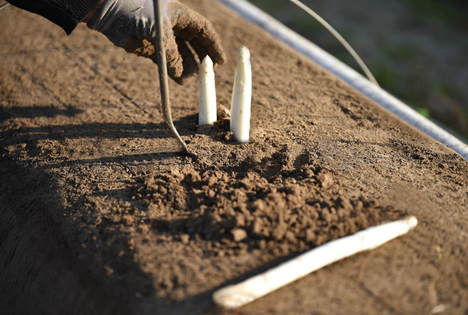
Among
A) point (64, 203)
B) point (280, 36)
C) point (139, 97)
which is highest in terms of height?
point (280, 36)

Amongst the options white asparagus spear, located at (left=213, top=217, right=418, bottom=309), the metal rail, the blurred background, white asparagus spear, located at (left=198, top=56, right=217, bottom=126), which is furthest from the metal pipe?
the metal rail

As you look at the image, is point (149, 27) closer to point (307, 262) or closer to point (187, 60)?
point (187, 60)

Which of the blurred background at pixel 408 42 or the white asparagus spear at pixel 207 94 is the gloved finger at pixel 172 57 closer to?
the white asparagus spear at pixel 207 94

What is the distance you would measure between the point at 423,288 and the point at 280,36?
7.62ft

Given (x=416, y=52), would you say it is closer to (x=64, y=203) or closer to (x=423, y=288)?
(x=423, y=288)

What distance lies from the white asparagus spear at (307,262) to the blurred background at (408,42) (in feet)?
8.24

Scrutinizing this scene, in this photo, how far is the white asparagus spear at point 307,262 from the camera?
142 centimetres

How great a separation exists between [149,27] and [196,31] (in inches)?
12.2

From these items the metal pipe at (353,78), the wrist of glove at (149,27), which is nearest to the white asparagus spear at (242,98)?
the wrist of glove at (149,27)

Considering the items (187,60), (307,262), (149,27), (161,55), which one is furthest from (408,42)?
(307,262)

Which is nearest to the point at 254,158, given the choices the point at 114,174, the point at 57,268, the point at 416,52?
the point at 114,174

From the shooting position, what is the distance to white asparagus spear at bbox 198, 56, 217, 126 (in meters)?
2.12

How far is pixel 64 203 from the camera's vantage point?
1937 millimetres

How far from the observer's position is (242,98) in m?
2.06
